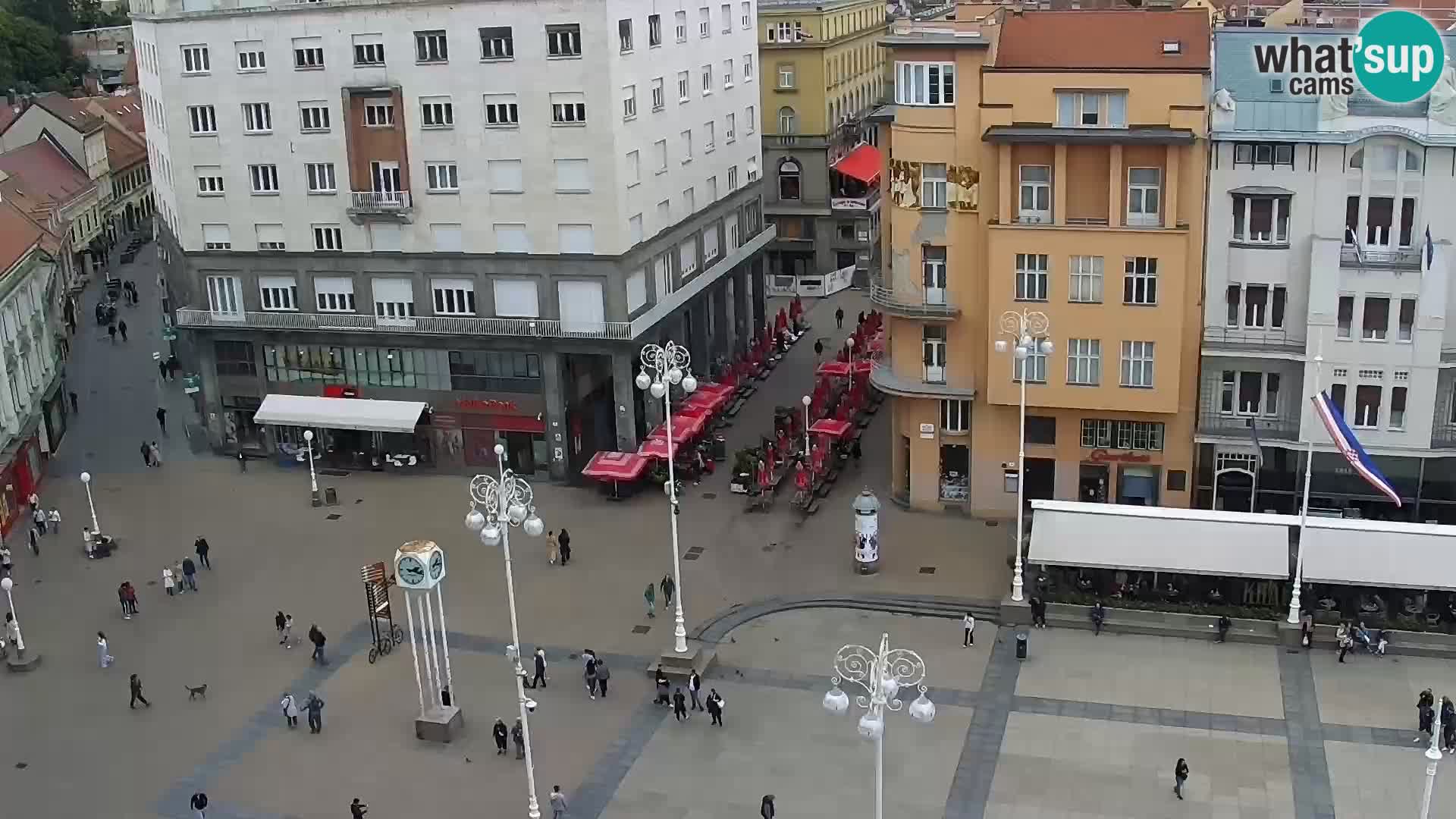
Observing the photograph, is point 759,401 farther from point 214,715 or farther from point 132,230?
point 132,230

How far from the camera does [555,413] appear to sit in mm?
60344

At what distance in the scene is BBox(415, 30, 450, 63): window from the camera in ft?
190

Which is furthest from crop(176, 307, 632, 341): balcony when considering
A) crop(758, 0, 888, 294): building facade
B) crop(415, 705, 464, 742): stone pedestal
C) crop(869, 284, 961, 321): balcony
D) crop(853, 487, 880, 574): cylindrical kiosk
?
crop(758, 0, 888, 294): building facade

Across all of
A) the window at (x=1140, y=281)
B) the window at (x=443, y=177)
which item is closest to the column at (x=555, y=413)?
the window at (x=443, y=177)

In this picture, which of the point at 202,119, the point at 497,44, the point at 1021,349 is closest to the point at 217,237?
the point at 202,119

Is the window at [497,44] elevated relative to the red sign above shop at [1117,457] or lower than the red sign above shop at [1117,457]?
elevated

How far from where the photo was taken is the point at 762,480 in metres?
57.8

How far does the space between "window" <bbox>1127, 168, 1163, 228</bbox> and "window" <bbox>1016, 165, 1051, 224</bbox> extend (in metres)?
2.72

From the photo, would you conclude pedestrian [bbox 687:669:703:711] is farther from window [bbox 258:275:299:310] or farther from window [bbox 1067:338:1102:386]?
window [bbox 258:275:299:310]

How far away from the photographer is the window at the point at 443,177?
59.1 metres

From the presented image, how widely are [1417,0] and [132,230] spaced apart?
101 m

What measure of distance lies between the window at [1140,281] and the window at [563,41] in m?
22.1

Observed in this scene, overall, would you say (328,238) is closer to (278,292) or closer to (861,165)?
(278,292)

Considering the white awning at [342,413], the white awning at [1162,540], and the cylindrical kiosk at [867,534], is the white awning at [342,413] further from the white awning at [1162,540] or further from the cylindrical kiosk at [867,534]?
the white awning at [1162,540]
